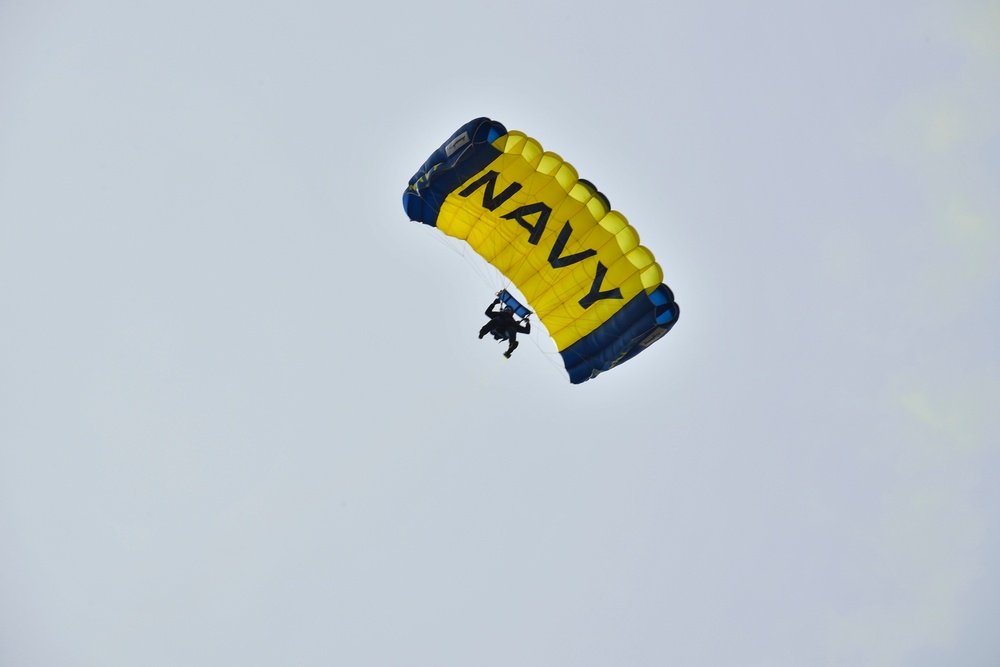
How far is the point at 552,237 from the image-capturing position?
2966 centimetres

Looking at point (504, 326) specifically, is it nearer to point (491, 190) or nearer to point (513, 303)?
point (513, 303)

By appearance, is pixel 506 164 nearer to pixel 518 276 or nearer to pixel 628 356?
pixel 518 276

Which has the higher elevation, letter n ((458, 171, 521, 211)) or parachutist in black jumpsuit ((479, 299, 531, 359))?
letter n ((458, 171, 521, 211))

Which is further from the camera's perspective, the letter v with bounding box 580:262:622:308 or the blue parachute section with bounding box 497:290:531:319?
the blue parachute section with bounding box 497:290:531:319

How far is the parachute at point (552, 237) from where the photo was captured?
28.7 meters

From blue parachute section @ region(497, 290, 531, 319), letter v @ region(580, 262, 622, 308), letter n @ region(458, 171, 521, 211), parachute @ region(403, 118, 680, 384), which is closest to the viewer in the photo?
parachute @ region(403, 118, 680, 384)

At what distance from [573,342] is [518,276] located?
226 cm

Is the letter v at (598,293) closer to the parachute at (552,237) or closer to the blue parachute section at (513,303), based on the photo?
the parachute at (552,237)

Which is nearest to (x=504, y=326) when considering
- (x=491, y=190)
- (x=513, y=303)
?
(x=513, y=303)

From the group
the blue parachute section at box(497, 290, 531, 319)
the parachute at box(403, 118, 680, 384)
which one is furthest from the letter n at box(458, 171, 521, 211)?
the blue parachute section at box(497, 290, 531, 319)

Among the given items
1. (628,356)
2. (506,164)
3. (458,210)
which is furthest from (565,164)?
(628,356)

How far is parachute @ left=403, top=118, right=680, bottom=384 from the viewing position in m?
28.7

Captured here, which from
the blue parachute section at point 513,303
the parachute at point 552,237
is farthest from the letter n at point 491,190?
the blue parachute section at point 513,303

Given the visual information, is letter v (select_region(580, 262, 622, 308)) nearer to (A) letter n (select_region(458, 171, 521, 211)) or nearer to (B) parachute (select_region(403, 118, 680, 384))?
(B) parachute (select_region(403, 118, 680, 384))
